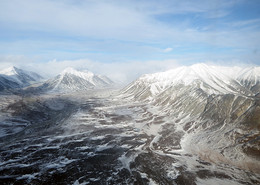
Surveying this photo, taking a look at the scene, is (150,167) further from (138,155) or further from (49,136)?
(49,136)

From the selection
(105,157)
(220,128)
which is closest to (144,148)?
(105,157)

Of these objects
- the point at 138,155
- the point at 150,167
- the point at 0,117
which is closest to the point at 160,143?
the point at 138,155

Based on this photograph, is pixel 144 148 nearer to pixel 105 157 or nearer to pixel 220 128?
pixel 105 157

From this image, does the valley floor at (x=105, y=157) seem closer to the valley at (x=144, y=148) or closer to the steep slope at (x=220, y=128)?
the valley at (x=144, y=148)

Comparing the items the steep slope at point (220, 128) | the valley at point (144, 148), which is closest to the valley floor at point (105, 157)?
the valley at point (144, 148)

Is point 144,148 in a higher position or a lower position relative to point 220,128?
lower

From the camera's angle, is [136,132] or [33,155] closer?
[33,155]

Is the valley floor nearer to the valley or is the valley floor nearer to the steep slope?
the valley

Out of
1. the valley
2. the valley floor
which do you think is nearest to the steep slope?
the valley
